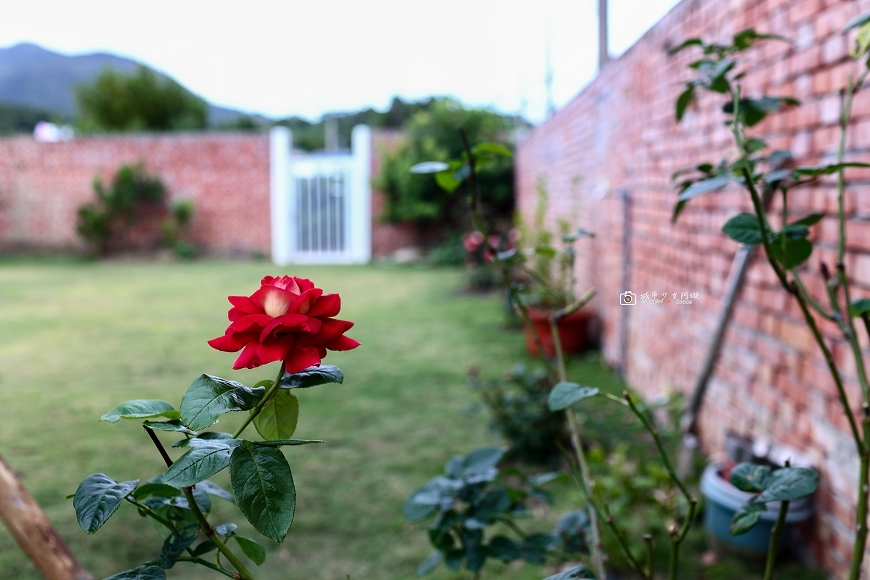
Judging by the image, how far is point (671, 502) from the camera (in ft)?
5.66

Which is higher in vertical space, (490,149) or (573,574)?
(490,149)

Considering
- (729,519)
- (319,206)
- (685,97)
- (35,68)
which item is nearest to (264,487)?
(685,97)

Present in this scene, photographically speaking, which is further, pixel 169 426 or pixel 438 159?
pixel 438 159

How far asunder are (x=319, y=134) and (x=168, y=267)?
8451 mm

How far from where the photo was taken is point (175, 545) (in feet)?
1.79

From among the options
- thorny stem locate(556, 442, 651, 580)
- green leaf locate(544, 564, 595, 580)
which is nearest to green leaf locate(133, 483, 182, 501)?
green leaf locate(544, 564, 595, 580)

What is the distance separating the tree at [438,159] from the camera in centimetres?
885

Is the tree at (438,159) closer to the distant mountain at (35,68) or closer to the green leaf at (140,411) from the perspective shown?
the distant mountain at (35,68)

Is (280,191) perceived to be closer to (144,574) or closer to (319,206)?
(319,206)

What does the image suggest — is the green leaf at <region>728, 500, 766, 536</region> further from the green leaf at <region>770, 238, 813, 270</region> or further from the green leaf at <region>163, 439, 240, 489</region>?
the green leaf at <region>163, 439, 240, 489</region>

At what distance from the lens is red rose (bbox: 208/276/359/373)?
43cm

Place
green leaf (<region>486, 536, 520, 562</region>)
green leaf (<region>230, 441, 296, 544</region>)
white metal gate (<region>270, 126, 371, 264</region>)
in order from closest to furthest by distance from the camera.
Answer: green leaf (<region>230, 441, 296, 544</region>), green leaf (<region>486, 536, 520, 562</region>), white metal gate (<region>270, 126, 371, 264</region>)

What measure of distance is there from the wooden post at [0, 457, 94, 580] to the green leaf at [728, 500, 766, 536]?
0.69 m

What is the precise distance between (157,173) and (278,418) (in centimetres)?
1086
